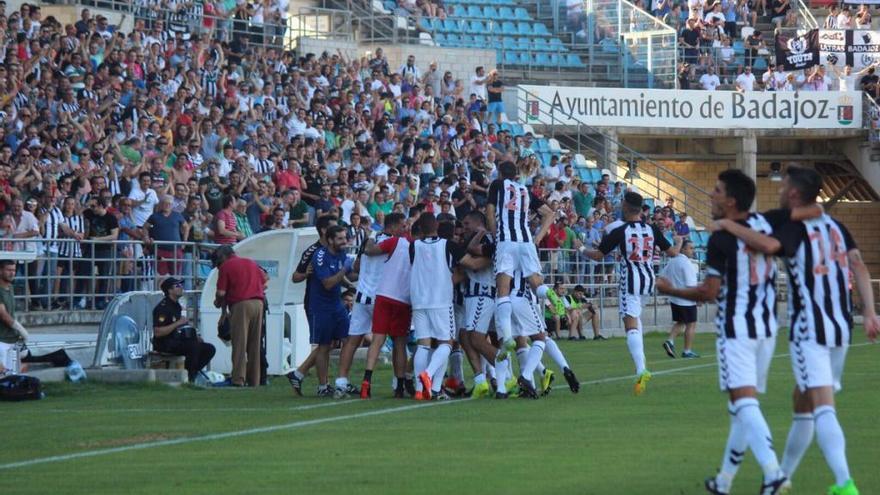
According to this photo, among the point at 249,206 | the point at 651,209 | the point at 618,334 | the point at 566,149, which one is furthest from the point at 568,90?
the point at 249,206

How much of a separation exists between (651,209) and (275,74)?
1077 centimetres

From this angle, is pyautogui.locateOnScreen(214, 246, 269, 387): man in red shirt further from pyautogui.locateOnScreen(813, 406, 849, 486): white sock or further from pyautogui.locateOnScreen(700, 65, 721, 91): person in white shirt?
pyautogui.locateOnScreen(700, 65, 721, 91): person in white shirt

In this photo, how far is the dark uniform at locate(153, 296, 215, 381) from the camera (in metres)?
19.3

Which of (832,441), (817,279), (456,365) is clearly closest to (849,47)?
(456,365)

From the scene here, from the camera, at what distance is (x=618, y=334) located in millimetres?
33406

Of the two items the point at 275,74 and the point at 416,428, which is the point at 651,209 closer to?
the point at 275,74

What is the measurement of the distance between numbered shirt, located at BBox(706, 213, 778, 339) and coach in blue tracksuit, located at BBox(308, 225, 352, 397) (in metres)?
8.53

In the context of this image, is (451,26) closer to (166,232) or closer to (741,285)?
(166,232)

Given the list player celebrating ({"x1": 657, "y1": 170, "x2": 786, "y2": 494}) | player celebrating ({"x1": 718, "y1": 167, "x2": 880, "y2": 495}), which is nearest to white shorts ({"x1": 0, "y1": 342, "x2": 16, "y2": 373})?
player celebrating ({"x1": 657, "y1": 170, "x2": 786, "y2": 494})

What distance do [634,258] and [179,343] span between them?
554cm

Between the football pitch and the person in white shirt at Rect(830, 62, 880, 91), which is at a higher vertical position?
the person in white shirt at Rect(830, 62, 880, 91)

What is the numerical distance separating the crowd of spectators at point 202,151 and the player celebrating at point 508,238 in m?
1.40

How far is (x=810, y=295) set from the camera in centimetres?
938

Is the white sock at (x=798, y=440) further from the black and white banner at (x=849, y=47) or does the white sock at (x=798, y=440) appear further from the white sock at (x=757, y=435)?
the black and white banner at (x=849, y=47)
